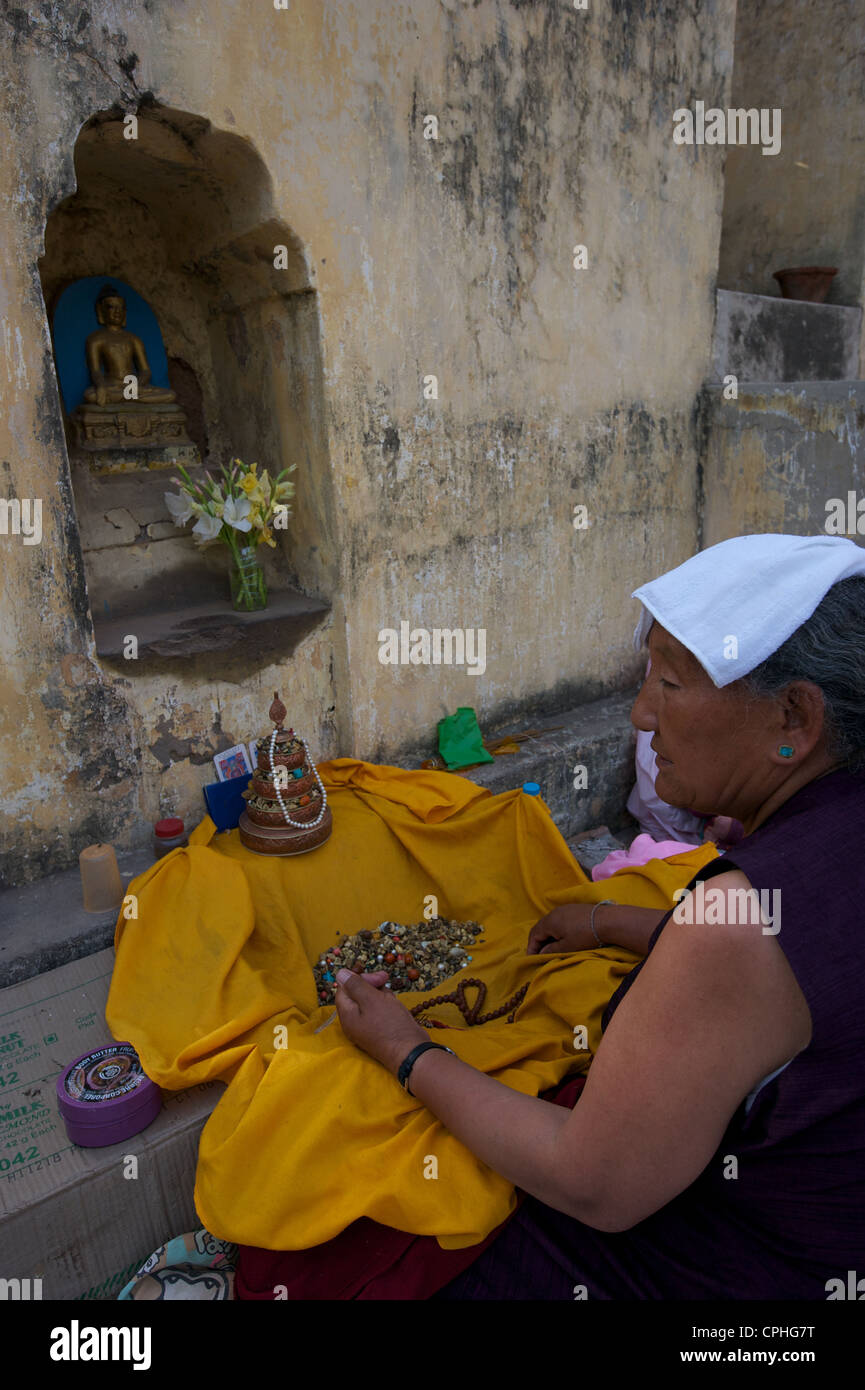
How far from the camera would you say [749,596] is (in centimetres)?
135

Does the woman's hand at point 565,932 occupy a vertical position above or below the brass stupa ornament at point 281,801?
below

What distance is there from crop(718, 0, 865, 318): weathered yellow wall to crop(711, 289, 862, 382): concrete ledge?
0.35 metres

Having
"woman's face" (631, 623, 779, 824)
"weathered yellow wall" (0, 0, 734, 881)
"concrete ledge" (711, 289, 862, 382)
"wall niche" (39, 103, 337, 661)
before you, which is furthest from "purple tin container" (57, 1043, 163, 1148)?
"concrete ledge" (711, 289, 862, 382)

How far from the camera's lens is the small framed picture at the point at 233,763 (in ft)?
11.1

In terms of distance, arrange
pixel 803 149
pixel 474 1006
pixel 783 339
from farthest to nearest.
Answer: pixel 803 149, pixel 783 339, pixel 474 1006

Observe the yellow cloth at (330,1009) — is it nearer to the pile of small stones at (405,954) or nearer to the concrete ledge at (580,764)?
the pile of small stones at (405,954)

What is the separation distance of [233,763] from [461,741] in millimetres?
1069

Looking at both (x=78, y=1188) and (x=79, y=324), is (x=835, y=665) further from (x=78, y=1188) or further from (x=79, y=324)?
(x=79, y=324)

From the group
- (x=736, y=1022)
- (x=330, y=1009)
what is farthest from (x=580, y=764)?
(x=736, y=1022)

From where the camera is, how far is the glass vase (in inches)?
139

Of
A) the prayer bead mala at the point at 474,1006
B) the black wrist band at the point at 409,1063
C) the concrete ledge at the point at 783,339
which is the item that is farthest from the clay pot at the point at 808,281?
the black wrist band at the point at 409,1063

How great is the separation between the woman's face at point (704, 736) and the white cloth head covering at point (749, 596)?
0.21 feet
